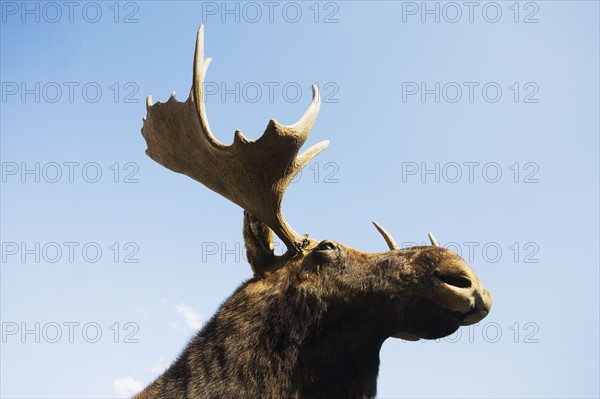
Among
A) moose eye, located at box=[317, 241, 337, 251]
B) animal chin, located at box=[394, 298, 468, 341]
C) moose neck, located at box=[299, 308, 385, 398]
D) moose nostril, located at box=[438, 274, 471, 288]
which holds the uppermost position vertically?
moose eye, located at box=[317, 241, 337, 251]

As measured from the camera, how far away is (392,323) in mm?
4492

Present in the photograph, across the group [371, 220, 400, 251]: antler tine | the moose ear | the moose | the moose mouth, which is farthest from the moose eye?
[371, 220, 400, 251]: antler tine

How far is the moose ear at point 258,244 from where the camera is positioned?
5070mm

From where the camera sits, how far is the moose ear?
507 cm

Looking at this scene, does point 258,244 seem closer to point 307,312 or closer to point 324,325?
point 307,312

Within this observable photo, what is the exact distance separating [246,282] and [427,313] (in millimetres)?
1352

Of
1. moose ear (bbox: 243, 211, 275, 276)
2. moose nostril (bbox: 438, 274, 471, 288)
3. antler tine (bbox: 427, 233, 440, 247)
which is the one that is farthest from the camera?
antler tine (bbox: 427, 233, 440, 247)

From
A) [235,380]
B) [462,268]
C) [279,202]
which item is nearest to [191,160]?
[279,202]

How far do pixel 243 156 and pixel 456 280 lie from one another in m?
1.82

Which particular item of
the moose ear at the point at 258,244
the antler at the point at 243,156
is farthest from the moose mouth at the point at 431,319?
the moose ear at the point at 258,244

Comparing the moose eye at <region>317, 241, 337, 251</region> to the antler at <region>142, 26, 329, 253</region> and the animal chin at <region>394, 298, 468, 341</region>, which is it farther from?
the animal chin at <region>394, 298, 468, 341</region>

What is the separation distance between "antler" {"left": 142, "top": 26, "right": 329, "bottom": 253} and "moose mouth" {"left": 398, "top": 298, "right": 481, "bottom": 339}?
3.38 ft

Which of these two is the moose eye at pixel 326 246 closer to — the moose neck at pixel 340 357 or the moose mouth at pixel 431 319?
the moose neck at pixel 340 357

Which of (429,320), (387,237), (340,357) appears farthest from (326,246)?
(387,237)
